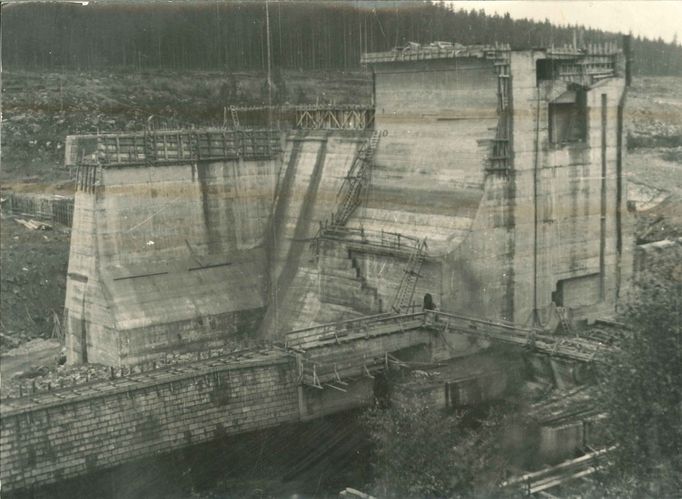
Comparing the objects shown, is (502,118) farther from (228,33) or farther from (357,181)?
(228,33)

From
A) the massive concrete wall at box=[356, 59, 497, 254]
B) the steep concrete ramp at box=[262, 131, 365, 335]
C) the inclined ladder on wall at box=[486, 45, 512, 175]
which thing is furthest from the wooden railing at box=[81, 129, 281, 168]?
the inclined ladder on wall at box=[486, 45, 512, 175]

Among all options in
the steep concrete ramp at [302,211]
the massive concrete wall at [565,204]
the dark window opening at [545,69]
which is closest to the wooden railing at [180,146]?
the steep concrete ramp at [302,211]

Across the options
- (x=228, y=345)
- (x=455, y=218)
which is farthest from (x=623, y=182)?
(x=228, y=345)

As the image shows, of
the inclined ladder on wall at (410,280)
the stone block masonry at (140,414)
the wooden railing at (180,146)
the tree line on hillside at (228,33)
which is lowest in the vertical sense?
the stone block masonry at (140,414)

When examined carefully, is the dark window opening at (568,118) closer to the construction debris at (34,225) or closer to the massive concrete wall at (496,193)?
the massive concrete wall at (496,193)

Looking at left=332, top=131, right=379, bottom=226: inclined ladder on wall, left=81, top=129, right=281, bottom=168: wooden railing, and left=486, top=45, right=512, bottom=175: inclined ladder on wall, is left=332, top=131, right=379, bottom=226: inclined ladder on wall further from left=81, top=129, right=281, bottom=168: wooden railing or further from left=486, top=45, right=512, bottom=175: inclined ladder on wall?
left=486, top=45, right=512, bottom=175: inclined ladder on wall
